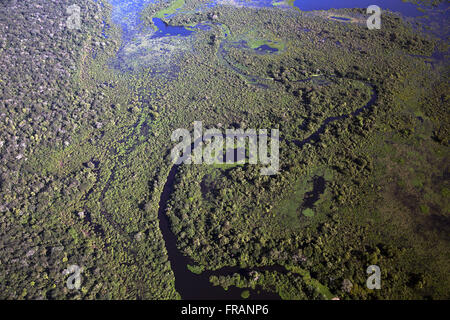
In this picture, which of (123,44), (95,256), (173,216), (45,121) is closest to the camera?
(95,256)

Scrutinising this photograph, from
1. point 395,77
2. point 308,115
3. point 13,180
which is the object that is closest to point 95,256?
point 13,180

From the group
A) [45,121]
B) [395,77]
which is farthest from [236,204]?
[395,77]

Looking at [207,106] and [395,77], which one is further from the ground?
[395,77]

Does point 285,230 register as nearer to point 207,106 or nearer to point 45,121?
point 207,106

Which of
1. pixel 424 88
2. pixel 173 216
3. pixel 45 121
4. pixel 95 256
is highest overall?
pixel 424 88

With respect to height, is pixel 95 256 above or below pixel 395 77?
below

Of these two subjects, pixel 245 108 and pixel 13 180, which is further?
pixel 245 108

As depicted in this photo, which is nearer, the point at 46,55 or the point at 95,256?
the point at 95,256

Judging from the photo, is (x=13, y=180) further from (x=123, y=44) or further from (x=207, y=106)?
(x=123, y=44)

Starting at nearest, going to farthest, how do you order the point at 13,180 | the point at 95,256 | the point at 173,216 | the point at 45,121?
the point at 95,256, the point at 173,216, the point at 13,180, the point at 45,121
